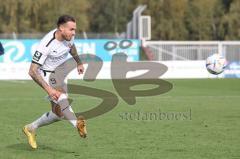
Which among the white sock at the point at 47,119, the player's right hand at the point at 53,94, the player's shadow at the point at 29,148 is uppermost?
the player's right hand at the point at 53,94

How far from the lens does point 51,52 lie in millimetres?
9391

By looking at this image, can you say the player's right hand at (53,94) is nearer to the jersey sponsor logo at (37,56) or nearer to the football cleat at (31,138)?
the jersey sponsor logo at (37,56)

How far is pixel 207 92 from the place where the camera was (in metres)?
24.3

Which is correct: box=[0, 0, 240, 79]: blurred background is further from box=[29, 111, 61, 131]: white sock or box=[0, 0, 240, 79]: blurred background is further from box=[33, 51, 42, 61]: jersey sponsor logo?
box=[33, 51, 42, 61]: jersey sponsor logo

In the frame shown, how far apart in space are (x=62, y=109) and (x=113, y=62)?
27.9 m

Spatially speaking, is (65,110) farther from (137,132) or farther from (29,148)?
(137,132)

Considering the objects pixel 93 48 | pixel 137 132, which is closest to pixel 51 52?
pixel 137 132

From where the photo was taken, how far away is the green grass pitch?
9.51m

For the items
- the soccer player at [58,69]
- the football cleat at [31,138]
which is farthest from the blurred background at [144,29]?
the soccer player at [58,69]

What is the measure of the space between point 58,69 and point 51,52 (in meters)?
0.44

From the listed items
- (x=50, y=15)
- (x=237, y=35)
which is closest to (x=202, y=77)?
(x=50, y=15)

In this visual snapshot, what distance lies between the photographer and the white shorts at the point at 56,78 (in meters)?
9.59

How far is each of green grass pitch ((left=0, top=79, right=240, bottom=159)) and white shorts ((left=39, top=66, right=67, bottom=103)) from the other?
1000mm

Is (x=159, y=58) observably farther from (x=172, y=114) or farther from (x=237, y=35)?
(x=237, y=35)
